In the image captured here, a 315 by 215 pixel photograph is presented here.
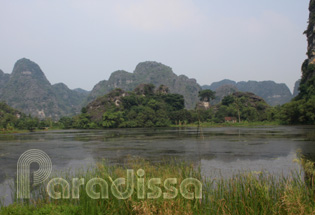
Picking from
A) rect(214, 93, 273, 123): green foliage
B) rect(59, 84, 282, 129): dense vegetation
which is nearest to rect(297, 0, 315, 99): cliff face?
rect(59, 84, 282, 129): dense vegetation

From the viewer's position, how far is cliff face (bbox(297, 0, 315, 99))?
6272cm

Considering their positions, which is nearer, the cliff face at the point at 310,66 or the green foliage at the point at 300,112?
the green foliage at the point at 300,112

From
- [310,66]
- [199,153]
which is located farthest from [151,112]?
[199,153]

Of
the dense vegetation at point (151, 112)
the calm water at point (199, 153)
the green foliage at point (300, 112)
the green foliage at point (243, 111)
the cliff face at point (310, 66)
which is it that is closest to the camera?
the calm water at point (199, 153)

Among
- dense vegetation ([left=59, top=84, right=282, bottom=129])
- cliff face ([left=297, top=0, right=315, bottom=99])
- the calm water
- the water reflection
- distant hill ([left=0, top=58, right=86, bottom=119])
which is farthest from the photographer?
distant hill ([left=0, top=58, right=86, bottom=119])

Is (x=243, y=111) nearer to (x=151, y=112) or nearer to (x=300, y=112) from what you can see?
(x=151, y=112)

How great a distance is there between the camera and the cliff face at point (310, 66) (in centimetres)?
6272

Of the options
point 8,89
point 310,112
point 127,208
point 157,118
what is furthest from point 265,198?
point 8,89

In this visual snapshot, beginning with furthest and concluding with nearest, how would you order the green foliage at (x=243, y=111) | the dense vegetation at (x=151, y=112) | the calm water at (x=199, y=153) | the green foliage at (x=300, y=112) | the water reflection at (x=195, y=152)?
the dense vegetation at (x=151, y=112), the green foliage at (x=243, y=111), the green foliage at (x=300, y=112), the water reflection at (x=195, y=152), the calm water at (x=199, y=153)

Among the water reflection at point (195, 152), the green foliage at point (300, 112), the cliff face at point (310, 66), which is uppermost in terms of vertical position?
the cliff face at point (310, 66)

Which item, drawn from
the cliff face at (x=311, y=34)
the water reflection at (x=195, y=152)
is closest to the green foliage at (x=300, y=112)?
the cliff face at (x=311, y=34)

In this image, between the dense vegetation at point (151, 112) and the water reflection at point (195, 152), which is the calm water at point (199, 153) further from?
the dense vegetation at point (151, 112)

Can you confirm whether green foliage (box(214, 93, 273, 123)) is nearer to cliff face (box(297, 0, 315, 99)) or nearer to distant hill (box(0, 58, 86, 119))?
cliff face (box(297, 0, 315, 99))

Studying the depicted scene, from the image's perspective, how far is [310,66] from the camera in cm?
6656
